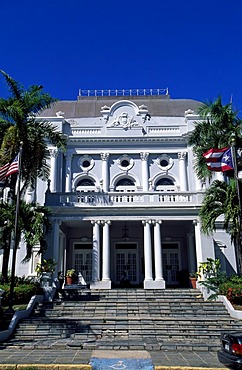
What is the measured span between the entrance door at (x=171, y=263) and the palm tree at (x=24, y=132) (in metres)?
10.5

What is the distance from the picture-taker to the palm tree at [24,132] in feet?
57.5

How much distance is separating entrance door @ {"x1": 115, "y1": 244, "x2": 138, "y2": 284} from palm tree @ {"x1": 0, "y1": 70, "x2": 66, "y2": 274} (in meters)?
8.55

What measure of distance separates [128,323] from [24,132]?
10.7 m

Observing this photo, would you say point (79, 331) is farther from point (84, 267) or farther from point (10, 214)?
point (84, 267)

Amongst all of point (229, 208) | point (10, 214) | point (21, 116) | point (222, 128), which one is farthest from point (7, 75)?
point (229, 208)

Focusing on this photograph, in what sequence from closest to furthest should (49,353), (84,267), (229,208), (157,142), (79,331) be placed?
(49,353) < (79,331) < (229,208) < (84,267) < (157,142)

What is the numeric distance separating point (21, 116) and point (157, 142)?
13.3 metres

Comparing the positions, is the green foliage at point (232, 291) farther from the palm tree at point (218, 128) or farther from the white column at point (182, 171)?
the white column at point (182, 171)

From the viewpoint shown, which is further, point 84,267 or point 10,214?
point 84,267

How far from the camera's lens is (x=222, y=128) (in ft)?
60.6

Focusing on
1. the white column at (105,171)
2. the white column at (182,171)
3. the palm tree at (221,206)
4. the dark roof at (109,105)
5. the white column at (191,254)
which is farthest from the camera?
the dark roof at (109,105)

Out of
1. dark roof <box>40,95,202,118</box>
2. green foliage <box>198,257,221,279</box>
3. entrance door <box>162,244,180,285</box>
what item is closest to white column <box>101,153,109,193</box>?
dark roof <box>40,95,202,118</box>

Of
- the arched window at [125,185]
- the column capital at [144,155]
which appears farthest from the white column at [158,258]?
the column capital at [144,155]

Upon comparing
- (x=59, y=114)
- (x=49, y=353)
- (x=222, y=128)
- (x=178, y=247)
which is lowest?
(x=49, y=353)
